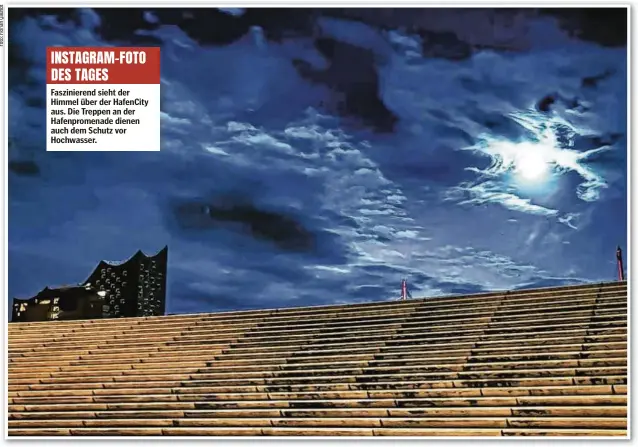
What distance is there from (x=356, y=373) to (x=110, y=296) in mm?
2078

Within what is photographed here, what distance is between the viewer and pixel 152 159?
4.73 m

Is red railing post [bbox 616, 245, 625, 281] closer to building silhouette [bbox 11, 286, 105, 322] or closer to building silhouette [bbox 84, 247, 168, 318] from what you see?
building silhouette [bbox 84, 247, 168, 318]

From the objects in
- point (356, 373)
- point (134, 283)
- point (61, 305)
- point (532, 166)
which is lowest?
point (356, 373)

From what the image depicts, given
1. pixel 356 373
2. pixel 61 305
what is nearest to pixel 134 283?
pixel 61 305

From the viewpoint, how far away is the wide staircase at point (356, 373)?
4238 mm

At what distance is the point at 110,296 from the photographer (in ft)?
19.1

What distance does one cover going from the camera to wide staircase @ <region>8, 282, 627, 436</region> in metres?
4.24

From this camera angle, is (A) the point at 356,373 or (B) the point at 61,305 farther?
(B) the point at 61,305

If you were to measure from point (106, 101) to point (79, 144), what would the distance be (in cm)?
29

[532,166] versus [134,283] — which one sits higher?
[532,166]

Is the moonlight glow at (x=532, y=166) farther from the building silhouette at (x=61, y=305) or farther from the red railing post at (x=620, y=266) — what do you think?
the building silhouette at (x=61, y=305)

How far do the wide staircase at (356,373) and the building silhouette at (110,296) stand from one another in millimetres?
174

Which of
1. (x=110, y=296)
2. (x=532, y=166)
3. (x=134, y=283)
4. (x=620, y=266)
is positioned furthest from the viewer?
(x=110, y=296)

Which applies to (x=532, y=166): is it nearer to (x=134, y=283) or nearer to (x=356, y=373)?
(x=356, y=373)
